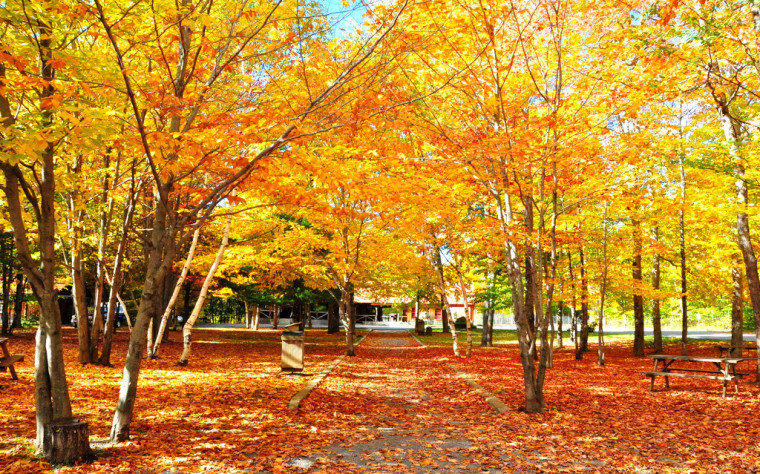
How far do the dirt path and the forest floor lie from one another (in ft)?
0.07

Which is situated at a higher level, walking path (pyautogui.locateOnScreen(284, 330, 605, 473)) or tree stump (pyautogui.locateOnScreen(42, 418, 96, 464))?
tree stump (pyautogui.locateOnScreen(42, 418, 96, 464))

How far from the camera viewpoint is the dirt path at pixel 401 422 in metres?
4.93

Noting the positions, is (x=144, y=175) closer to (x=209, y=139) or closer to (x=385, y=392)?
(x=209, y=139)

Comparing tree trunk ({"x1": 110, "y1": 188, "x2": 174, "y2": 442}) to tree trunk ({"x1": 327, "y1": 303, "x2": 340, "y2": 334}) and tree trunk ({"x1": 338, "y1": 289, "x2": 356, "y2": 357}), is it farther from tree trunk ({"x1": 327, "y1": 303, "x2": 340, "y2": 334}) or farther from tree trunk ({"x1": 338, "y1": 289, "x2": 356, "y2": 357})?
tree trunk ({"x1": 327, "y1": 303, "x2": 340, "y2": 334})

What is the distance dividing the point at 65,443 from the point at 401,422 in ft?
12.9

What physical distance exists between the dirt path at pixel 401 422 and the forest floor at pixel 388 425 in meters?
0.02

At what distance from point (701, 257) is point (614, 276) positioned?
418 centimetres

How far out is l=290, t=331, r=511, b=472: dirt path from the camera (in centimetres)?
493

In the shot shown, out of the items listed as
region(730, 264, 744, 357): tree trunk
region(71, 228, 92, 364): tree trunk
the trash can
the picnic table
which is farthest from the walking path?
region(730, 264, 744, 357): tree trunk

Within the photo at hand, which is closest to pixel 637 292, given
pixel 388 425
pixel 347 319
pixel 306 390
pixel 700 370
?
pixel 700 370

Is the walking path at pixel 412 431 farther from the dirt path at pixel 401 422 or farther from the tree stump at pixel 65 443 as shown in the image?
the tree stump at pixel 65 443

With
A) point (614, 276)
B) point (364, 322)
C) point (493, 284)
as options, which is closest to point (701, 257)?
point (614, 276)

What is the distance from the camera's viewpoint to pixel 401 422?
680 cm

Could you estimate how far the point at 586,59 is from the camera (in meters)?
8.62
